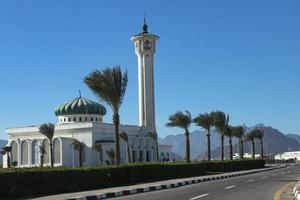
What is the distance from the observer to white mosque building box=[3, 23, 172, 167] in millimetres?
88688

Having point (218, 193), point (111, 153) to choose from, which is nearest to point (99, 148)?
point (111, 153)

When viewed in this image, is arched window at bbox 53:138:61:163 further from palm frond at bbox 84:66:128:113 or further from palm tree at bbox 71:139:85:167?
palm frond at bbox 84:66:128:113

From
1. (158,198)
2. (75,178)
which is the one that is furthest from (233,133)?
(158,198)

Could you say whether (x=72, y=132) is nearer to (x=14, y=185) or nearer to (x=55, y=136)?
(x=55, y=136)

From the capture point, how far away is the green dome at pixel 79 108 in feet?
319

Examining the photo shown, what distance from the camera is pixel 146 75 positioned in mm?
94875

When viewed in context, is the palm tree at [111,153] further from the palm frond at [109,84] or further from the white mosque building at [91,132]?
the palm frond at [109,84]

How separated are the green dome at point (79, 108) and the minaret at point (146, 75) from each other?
7.95m

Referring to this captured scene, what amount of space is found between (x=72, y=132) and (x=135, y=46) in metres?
19.1

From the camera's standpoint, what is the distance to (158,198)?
20.5 m

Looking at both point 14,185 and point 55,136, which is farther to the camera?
point 55,136

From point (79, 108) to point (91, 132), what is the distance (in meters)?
9.66

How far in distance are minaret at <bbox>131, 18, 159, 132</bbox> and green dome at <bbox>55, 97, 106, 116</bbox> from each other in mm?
7946

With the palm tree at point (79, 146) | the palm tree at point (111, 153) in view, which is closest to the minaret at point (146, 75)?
the palm tree at point (111, 153)
